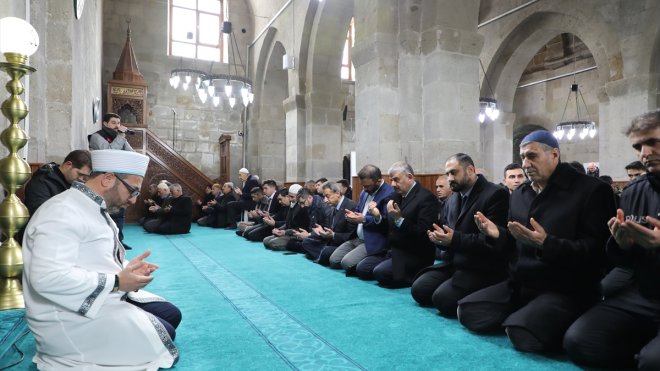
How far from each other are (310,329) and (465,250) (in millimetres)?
1345

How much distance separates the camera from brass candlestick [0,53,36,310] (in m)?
3.49

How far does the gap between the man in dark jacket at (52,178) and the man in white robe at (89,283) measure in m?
2.35

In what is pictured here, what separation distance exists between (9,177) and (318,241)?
3.83 meters

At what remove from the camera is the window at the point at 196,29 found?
16.0m

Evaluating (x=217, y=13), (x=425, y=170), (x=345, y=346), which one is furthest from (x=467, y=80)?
(x=217, y=13)

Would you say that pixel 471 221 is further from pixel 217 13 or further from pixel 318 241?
pixel 217 13

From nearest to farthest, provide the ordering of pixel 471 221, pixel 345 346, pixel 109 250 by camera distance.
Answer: pixel 109 250 → pixel 345 346 → pixel 471 221

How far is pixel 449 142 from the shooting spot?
6973 millimetres

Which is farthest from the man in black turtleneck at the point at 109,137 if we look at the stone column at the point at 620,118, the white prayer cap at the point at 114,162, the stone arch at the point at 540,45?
the stone arch at the point at 540,45

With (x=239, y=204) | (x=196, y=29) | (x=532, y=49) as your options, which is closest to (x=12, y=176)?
(x=239, y=204)

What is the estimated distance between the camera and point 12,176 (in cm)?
351

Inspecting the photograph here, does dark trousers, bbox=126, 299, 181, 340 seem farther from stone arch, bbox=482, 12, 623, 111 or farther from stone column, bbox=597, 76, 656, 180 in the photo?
stone arch, bbox=482, 12, 623, 111

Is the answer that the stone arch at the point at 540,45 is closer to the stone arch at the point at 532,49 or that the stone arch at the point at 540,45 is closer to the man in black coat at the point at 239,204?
the stone arch at the point at 532,49

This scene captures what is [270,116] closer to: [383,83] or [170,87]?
[170,87]
